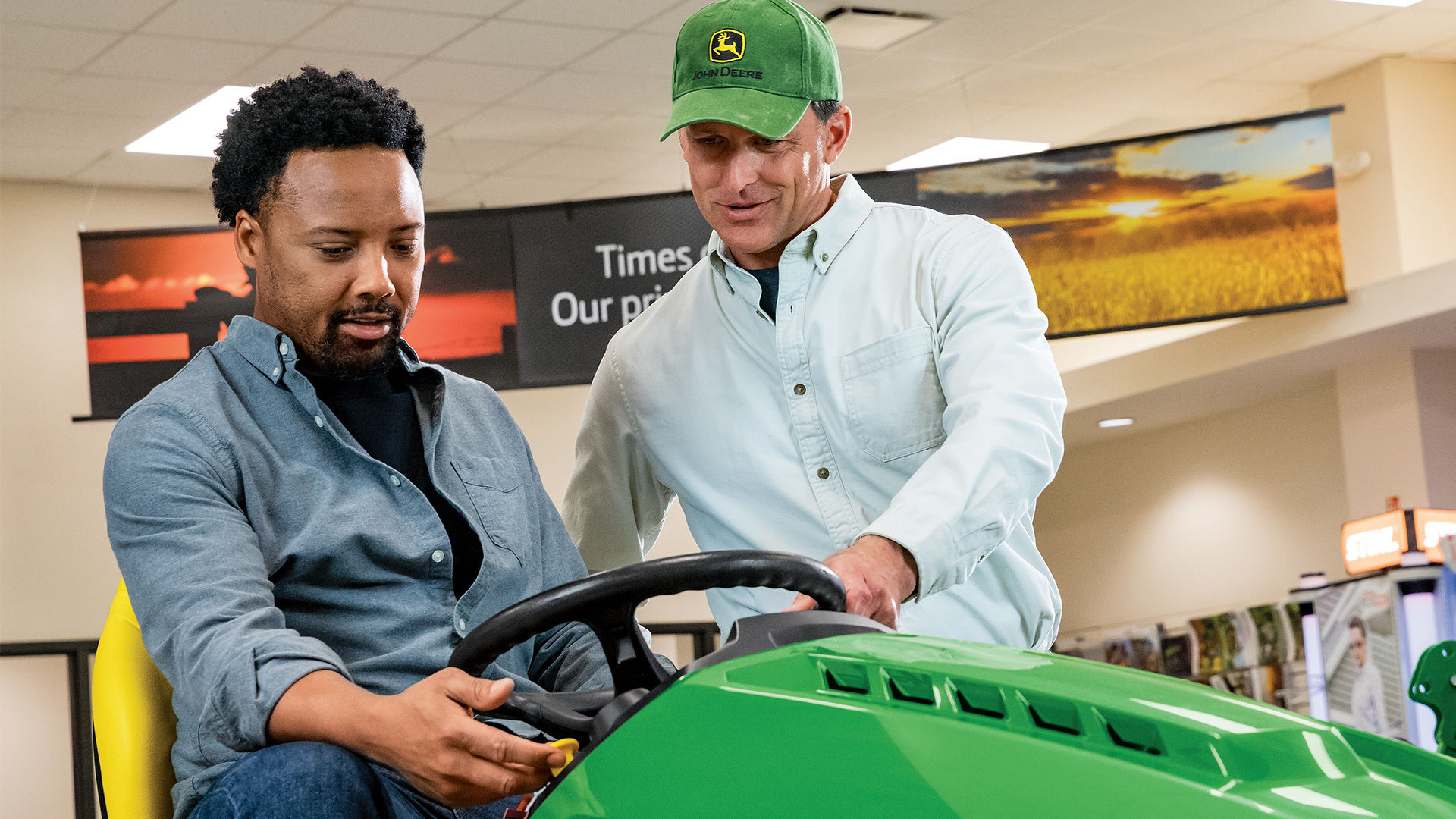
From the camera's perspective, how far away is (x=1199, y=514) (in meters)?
10.9

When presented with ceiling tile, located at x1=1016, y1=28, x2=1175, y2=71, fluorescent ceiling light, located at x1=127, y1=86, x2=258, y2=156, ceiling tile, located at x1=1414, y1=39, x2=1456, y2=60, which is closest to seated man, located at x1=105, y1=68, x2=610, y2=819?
fluorescent ceiling light, located at x1=127, y1=86, x2=258, y2=156

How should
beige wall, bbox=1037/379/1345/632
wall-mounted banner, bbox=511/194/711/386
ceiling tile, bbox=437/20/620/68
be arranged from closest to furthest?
wall-mounted banner, bbox=511/194/711/386
ceiling tile, bbox=437/20/620/68
beige wall, bbox=1037/379/1345/632

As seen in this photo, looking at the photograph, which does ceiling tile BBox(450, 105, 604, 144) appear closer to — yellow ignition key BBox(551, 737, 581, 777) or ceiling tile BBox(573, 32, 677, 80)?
ceiling tile BBox(573, 32, 677, 80)

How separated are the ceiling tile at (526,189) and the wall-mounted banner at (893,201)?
2.57 meters

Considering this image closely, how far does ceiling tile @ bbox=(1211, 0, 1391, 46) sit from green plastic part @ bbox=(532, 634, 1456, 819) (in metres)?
6.52

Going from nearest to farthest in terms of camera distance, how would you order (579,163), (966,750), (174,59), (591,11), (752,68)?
(966,750), (752,68), (591,11), (174,59), (579,163)

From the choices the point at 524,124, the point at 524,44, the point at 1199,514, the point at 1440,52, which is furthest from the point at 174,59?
the point at 1199,514

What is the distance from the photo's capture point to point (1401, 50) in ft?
25.6

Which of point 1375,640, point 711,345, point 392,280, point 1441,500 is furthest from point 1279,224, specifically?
point 392,280

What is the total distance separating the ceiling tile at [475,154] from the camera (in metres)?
7.90

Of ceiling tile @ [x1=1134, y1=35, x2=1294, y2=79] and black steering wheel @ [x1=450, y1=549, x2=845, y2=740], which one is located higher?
ceiling tile @ [x1=1134, y1=35, x2=1294, y2=79]

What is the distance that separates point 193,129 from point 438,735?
267 inches

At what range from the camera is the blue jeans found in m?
1.29

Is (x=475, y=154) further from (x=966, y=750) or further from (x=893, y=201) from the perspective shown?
(x=966, y=750)
